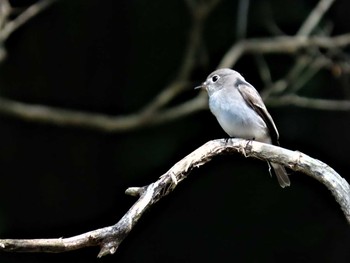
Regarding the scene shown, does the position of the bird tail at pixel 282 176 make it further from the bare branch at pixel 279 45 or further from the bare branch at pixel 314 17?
the bare branch at pixel 314 17

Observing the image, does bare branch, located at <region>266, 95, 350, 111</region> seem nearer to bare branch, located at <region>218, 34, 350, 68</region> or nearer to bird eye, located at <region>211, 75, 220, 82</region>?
bare branch, located at <region>218, 34, 350, 68</region>

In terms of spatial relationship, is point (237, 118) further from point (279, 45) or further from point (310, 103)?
point (279, 45)

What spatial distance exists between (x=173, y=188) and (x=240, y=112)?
124cm

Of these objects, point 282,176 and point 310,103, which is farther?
point 310,103

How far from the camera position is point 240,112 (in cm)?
415

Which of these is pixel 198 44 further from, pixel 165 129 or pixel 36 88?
pixel 36 88

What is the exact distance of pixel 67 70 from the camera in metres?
6.99

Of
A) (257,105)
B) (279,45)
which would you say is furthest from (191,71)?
(257,105)

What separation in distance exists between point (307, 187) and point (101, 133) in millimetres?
1469

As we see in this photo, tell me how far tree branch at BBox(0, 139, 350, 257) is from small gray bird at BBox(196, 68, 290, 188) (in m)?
0.77

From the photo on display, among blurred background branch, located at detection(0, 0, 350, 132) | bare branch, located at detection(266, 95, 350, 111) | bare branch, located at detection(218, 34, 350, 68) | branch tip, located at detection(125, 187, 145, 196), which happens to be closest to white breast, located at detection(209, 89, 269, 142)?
branch tip, located at detection(125, 187, 145, 196)

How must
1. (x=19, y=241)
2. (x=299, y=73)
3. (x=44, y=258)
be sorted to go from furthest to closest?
(x=299, y=73)
(x=44, y=258)
(x=19, y=241)

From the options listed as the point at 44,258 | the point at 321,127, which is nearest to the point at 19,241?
the point at 44,258

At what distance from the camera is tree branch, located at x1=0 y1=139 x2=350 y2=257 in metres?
2.63
